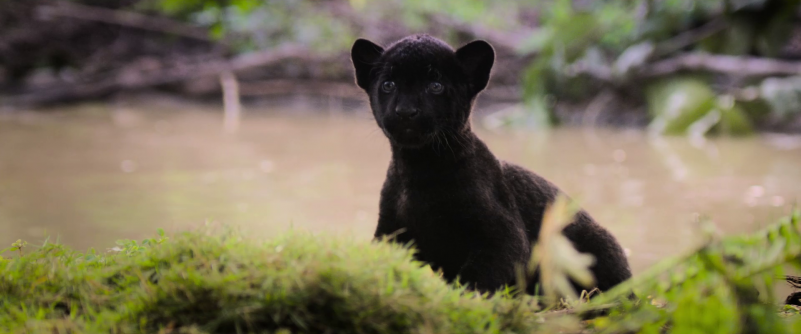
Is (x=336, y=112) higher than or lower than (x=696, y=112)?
lower

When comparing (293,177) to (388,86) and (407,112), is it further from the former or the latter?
(407,112)

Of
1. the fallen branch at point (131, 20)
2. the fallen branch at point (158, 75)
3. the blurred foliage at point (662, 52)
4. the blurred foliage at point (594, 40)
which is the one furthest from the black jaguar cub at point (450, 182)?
the fallen branch at point (131, 20)

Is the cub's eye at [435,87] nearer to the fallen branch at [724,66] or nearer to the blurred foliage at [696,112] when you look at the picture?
the blurred foliage at [696,112]

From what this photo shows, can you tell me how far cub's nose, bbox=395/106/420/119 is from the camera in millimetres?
3182

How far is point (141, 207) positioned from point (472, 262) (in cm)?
471

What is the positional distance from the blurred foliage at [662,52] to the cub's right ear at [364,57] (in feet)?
32.4

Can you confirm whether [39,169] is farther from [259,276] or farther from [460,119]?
[259,276]

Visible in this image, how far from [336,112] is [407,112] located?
13213 mm

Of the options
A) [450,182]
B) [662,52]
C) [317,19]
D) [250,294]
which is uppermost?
[662,52]

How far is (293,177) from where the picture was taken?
879cm

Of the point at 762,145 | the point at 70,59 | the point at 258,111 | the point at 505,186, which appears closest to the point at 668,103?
the point at 762,145

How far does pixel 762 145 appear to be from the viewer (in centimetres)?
1126

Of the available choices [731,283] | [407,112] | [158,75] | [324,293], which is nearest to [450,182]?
[407,112]

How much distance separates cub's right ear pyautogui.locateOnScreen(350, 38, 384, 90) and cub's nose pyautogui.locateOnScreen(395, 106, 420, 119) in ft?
1.42
